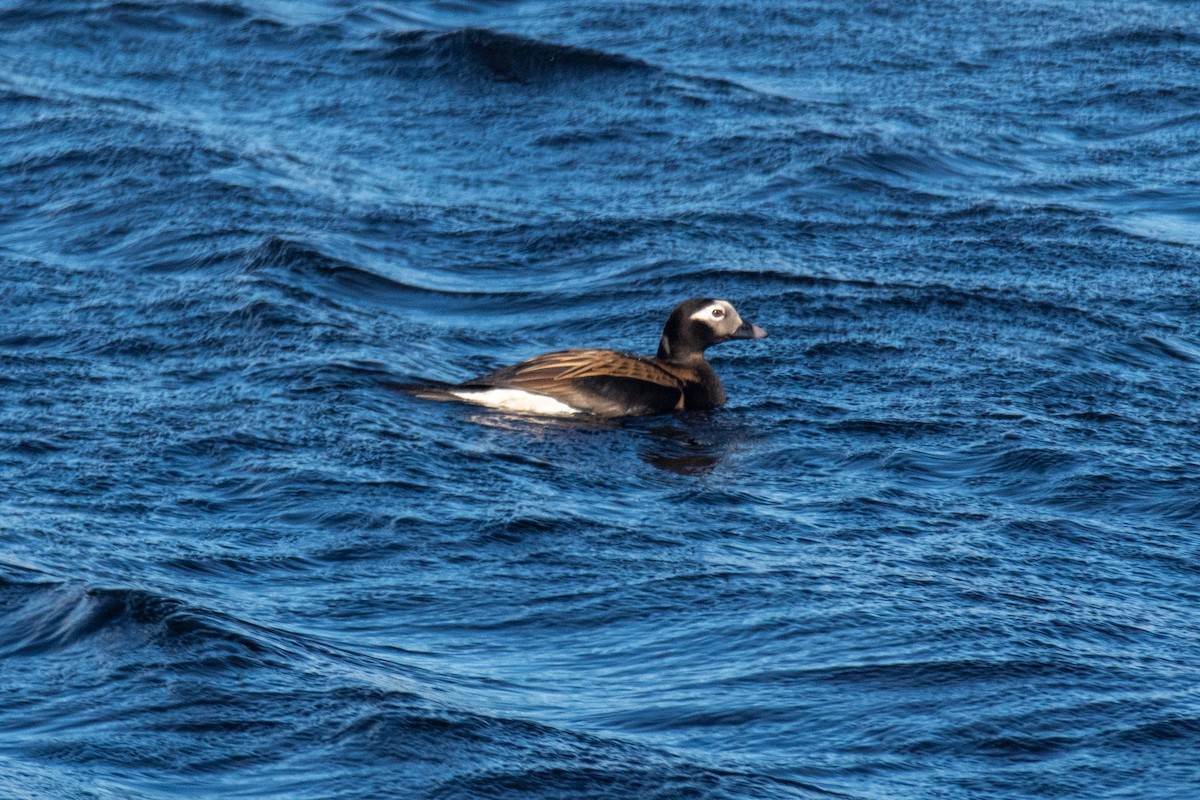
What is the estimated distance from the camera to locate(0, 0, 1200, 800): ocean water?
7.18 m

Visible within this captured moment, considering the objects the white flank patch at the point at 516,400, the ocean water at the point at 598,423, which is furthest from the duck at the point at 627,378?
the ocean water at the point at 598,423

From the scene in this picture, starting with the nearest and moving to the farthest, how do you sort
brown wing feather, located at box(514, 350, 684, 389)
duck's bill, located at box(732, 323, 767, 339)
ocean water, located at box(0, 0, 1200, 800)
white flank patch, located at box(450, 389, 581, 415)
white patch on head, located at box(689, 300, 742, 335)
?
ocean water, located at box(0, 0, 1200, 800)
white flank patch, located at box(450, 389, 581, 415)
brown wing feather, located at box(514, 350, 684, 389)
white patch on head, located at box(689, 300, 742, 335)
duck's bill, located at box(732, 323, 767, 339)

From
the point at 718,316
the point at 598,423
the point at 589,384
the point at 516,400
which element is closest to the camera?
the point at 516,400

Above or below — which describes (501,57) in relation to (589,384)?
above

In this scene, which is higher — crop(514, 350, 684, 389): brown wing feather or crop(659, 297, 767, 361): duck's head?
crop(659, 297, 767, 361): duck's head

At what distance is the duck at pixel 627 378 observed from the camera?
35.7 ft

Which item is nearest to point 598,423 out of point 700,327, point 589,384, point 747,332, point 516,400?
point 589,384

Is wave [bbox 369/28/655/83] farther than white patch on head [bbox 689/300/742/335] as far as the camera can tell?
Yes


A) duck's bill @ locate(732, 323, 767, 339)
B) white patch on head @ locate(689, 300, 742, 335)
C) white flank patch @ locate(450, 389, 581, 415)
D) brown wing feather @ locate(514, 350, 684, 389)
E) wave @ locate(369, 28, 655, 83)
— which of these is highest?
wave @ locate(369, 28, 655, 83)

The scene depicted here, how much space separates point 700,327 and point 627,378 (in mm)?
643

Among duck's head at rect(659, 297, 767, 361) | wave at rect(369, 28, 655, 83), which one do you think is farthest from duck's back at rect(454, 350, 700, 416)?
wave at rect(369, 28, 655, 83)

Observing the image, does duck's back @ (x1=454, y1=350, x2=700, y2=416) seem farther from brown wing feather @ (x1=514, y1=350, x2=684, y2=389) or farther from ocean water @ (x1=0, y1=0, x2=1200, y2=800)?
ocean water @ (x1=0, y1=0, x2=1200, y2=800)

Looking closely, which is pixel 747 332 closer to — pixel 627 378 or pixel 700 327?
pixel 700 327

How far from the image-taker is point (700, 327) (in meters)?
11.6
